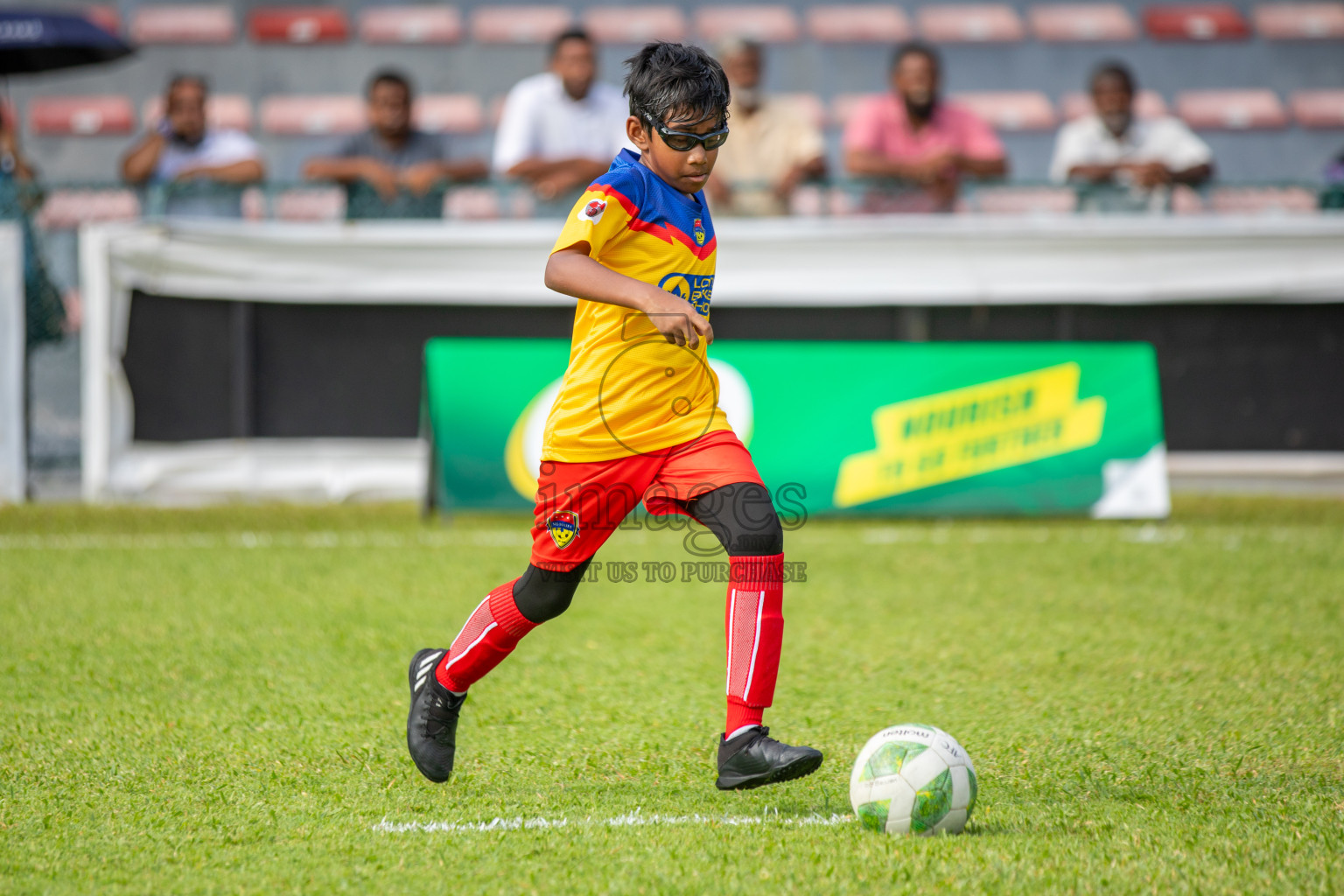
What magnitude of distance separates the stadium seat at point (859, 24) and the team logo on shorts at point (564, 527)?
12951 millimetres

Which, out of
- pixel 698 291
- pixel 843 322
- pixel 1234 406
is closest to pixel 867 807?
pixel 698 291

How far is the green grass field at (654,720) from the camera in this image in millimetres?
2633

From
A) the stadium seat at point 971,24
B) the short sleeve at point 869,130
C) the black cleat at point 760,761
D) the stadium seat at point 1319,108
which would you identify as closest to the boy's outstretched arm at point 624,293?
the black cleat at point 760,761

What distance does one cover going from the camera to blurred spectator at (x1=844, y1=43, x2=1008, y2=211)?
826 centimetres

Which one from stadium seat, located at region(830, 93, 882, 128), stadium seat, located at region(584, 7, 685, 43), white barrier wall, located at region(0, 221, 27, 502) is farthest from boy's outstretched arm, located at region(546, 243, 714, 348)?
stadium seat, located at region(584, 7, 685, 43)

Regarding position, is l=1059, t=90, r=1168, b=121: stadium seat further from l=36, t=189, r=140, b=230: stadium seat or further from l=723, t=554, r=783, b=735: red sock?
l=723, t=554, r=783, b=735: red sock

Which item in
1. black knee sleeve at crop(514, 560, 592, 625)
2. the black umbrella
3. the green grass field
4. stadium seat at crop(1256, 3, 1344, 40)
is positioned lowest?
the green grass field

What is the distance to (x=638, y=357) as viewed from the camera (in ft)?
10.5

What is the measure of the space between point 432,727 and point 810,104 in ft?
41.3

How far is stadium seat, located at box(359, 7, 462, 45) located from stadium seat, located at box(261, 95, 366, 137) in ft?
2.78

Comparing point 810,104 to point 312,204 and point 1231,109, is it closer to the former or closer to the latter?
point 1231,109

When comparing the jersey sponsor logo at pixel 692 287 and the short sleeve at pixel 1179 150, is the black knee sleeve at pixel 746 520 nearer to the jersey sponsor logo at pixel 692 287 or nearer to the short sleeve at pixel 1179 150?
the jersey sponsor logo at pixel 692 287

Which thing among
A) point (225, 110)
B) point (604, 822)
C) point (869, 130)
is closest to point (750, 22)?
point (225, 110)

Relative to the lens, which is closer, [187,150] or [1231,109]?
[187,150]
